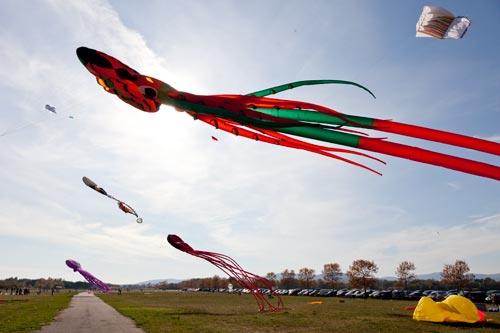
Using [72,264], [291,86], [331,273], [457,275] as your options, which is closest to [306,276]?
[331,273]

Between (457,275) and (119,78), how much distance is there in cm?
8334

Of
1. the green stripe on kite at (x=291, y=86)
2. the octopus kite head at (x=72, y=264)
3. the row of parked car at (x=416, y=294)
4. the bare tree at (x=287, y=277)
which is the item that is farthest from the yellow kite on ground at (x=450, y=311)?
the bare tree at (x=287, y=277)

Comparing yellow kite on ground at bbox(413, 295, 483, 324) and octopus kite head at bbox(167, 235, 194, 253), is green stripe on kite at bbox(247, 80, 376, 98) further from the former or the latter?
yellow kite on ground at bbox(413, 295, 483, 324)

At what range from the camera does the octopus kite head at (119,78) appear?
480 cm

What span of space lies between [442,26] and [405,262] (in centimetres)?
8778

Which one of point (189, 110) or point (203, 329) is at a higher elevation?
point (189, 110)

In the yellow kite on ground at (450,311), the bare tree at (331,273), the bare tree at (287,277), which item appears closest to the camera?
the yellow kite on ground at (450,311)

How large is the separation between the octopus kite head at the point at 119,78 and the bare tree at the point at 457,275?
82635 mm

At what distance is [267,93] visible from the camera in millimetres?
5367

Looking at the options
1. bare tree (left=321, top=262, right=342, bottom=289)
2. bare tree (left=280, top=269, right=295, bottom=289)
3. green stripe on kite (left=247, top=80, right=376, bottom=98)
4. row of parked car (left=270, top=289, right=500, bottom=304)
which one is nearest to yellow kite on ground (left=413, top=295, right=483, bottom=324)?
row of parked car (left=270, top=289, right=500, bottom=304)

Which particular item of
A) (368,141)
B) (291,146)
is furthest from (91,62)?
(368,141)

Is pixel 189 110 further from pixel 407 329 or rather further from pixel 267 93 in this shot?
pixel 407 329

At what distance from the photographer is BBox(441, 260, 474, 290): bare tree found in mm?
71500

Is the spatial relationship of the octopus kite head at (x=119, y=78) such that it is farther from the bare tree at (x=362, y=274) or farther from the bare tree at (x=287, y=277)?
the bare tree at (x=287, y=277)
